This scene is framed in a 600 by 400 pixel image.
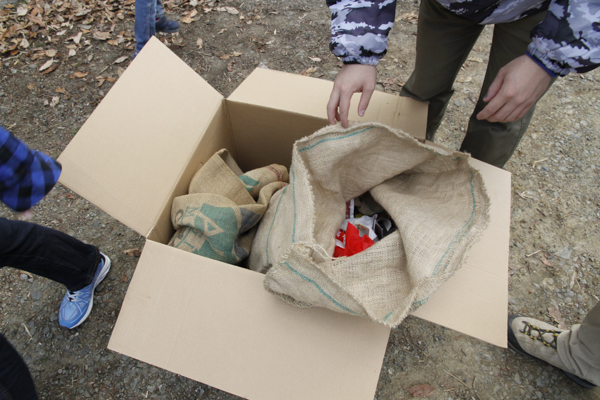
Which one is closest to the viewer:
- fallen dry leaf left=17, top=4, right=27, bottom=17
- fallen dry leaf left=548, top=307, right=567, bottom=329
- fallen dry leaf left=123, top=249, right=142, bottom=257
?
fallen dry leaf left=548, top=307, right=567, bottom=329

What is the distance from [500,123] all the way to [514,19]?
1.38ft

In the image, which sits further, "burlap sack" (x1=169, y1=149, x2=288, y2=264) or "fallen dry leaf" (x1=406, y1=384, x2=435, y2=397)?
"fallen dry leaf" (x1=406, y1=384, x2=435, y2=397)

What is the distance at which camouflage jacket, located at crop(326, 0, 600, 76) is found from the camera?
2.79 ft

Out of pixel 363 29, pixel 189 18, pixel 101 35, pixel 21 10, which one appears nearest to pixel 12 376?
pixel 363 29

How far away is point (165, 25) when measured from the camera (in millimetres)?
2721

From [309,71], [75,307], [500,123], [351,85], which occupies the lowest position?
[75,307]

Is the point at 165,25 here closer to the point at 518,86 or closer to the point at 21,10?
the point at 21,10

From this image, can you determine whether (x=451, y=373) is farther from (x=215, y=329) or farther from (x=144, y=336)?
(x=144, y=336)

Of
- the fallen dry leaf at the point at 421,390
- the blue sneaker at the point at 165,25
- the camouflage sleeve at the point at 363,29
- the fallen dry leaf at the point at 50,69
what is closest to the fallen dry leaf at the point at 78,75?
the fallen dry leaf at the point at 50,69

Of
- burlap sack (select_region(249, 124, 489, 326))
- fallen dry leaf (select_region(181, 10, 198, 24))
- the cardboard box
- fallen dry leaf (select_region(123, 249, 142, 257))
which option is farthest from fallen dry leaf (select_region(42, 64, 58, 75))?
burlap sack (select_region(249, 124, 489, 326))

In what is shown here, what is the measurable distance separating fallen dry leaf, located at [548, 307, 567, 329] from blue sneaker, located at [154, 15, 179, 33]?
3196 mm

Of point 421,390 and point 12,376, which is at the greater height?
point 12,376

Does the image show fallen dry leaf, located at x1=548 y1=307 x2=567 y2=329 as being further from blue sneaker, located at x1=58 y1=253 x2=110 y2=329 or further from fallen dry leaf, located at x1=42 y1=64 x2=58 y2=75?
fallen dry leaf, located at x1=42 y1=64 x2=58 y2=75

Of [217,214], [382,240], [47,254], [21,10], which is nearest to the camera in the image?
[382,240]
